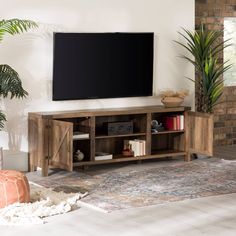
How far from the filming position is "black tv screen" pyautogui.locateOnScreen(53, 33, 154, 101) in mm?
7473

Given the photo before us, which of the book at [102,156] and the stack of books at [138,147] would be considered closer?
the book at [102,156]

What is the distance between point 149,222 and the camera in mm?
5270

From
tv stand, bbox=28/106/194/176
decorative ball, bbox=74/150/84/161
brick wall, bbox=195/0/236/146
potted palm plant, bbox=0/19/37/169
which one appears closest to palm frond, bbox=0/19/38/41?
potted palm plant, bbox=0/19/37/169

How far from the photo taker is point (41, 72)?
24.4 ft

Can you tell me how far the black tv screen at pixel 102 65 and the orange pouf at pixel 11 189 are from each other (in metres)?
2.03

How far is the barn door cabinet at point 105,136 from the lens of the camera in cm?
711

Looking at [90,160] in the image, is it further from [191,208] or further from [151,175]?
[191,208]

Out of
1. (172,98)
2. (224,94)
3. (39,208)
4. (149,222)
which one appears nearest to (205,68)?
(172,98)

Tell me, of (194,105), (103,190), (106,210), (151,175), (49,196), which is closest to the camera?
(106,210)

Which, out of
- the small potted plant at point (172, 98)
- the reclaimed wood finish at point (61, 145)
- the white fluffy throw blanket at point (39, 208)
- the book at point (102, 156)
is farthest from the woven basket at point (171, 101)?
the white fluffy throw blanket at point (39, 208)

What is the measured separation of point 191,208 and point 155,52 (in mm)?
2997

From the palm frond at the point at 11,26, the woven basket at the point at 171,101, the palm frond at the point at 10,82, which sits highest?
the palm frond at the point at 11,26

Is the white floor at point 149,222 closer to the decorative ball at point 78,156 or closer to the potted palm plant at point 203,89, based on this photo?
the decorative ball at point 78,156

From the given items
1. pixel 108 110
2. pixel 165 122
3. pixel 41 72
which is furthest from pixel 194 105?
pixel 41 72
